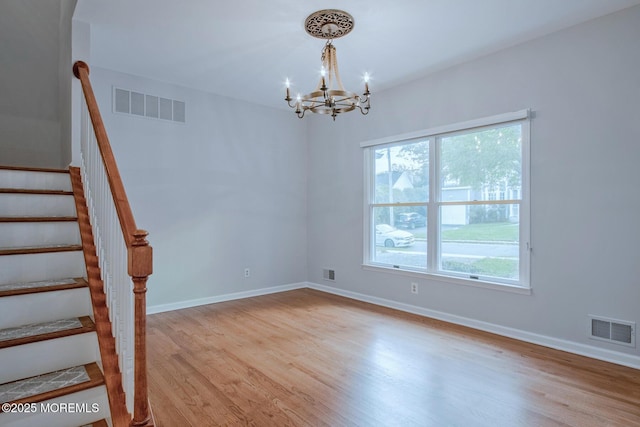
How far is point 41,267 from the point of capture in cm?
221

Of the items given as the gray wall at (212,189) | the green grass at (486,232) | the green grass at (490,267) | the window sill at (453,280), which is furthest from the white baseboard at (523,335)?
the gray wall at (212,189)

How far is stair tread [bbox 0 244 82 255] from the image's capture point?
2123 millimetres

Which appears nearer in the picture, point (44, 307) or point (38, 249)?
point (44, 307)

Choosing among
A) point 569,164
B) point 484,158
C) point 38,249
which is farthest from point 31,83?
point 569,164

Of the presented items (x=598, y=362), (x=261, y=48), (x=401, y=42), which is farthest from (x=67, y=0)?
(x=598, y=362)

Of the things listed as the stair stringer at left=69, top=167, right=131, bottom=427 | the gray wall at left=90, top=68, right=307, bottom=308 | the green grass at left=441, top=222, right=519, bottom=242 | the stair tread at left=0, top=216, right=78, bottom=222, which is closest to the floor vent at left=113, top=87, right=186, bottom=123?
the gray wall at left=90, top=68, right=307, bottom=308

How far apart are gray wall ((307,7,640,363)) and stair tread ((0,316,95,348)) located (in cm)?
340

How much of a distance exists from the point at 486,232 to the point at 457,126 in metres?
1.16

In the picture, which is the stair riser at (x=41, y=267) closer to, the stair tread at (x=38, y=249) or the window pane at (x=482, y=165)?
the stair tread at (x=38, y=249)

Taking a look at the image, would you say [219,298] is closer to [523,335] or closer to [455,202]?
[455,202]

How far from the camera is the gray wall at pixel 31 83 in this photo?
3.79 m

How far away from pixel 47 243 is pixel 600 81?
4.35 meters

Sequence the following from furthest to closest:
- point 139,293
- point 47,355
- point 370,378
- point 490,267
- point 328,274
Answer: point 328,274, point 490,267, point 370,378, point 47,355, point 139,293

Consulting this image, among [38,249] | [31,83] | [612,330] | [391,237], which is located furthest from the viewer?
[391,237]
